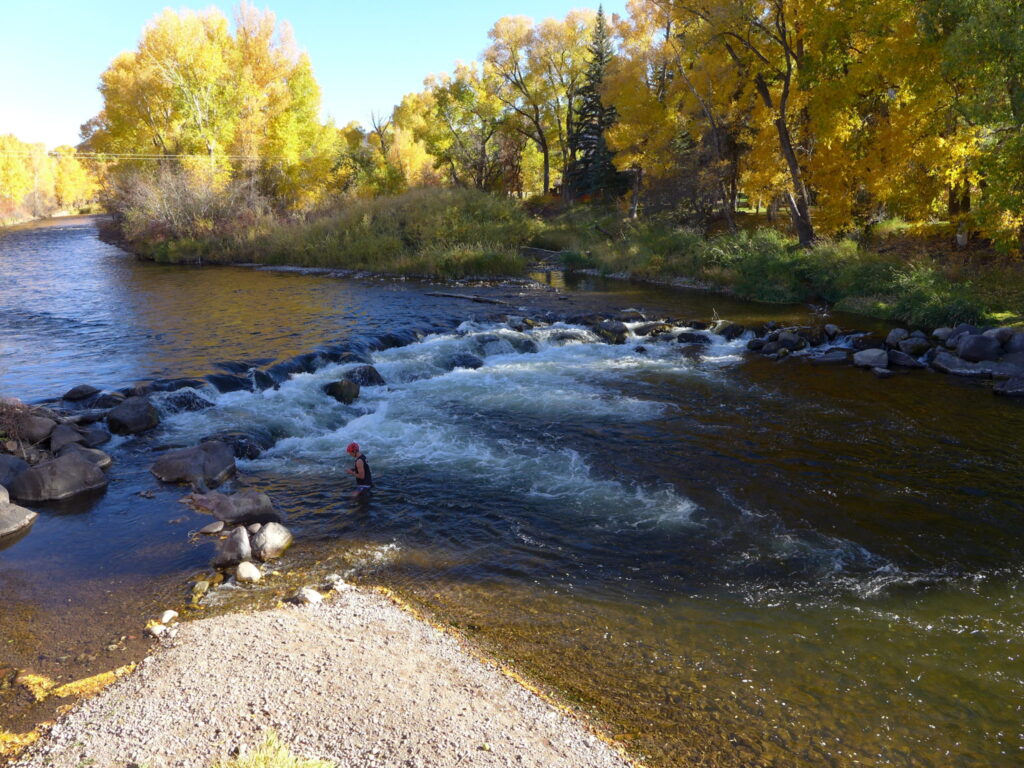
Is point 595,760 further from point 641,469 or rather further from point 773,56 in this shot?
point 773,56

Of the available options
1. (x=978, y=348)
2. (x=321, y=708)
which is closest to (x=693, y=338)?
(x=978, y=348)

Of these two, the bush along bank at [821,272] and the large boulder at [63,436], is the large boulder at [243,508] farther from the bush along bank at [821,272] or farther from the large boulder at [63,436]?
the bush along bank at [821,272]

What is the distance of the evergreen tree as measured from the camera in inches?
1842

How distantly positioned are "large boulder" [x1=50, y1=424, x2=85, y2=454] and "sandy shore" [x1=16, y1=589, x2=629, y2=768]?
6.97 m

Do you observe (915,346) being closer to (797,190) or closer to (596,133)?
(797,190)

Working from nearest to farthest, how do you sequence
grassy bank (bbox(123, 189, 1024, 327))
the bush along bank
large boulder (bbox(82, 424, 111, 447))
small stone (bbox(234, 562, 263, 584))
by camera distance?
small stone (bbox(234, 562, 263, 584))
large boulder (bbox(82, 424, 111, 447))
the bush along bank
grassy bank (bbox(123, 189, 1024, 327))

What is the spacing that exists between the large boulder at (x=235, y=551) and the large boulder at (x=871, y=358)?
601 inches

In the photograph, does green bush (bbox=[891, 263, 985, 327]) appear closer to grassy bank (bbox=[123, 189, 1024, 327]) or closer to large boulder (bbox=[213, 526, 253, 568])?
grassy bank (bbox=[123, 189, 1024, 327])

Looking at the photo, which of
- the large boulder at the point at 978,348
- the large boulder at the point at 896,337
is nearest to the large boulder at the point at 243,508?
the large boulder at the point at 896,337

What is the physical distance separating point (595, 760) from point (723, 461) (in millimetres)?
7060

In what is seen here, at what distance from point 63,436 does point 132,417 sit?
124 centimetres

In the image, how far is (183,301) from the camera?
2548 centimetres

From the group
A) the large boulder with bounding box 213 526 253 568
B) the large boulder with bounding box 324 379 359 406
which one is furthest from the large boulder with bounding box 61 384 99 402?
the large boulder with bounding box 213 526 253 568

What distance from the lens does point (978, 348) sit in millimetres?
15594
